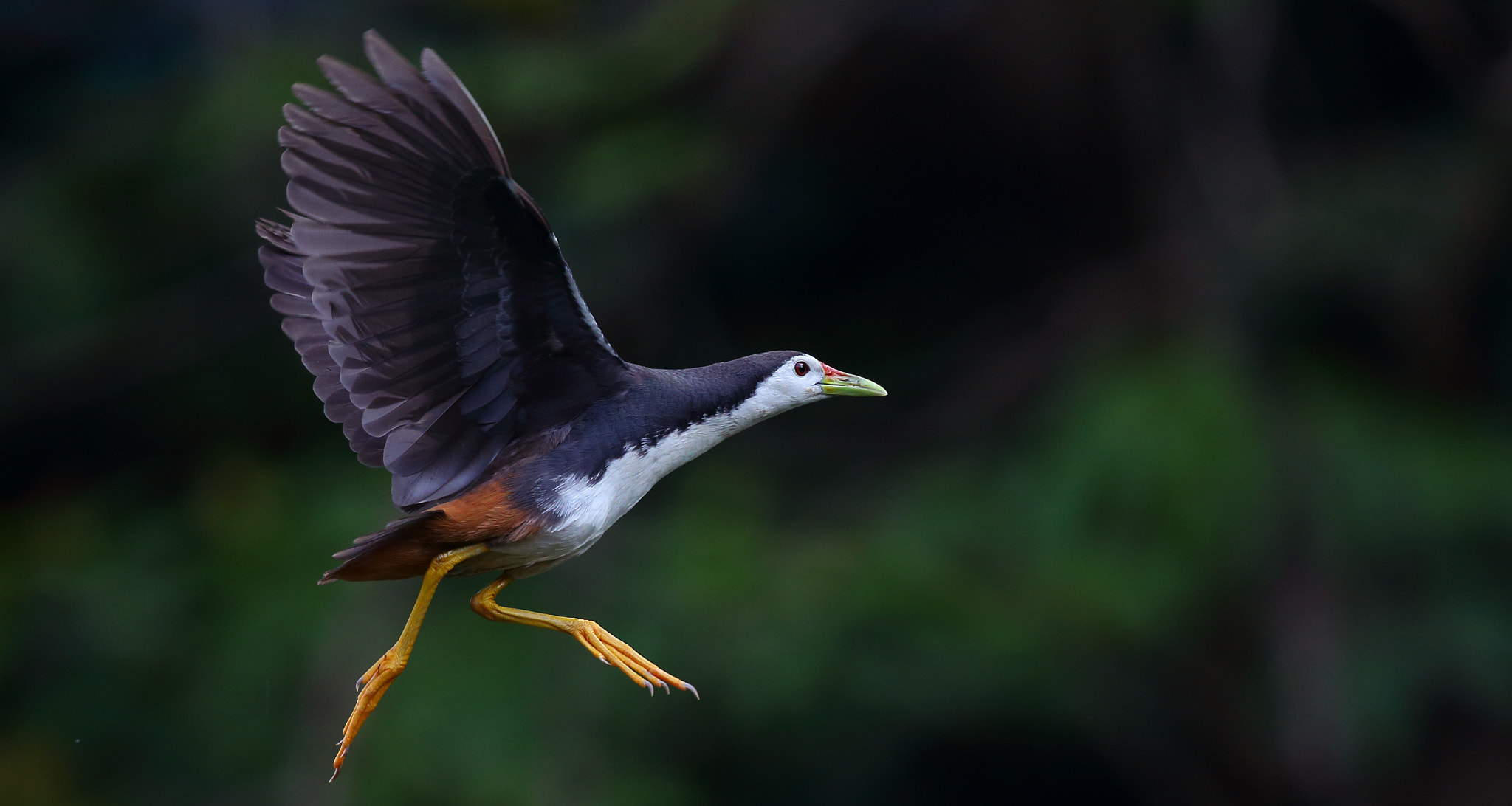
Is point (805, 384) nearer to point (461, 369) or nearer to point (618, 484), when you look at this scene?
point (618, 484)

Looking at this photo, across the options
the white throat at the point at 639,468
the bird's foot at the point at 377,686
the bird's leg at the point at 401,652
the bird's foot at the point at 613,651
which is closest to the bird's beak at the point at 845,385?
the white throat at the point at 639,468

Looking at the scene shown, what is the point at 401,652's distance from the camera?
238 centimetres

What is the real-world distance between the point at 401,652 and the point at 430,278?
599mm

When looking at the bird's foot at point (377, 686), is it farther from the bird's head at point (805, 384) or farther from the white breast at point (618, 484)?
the bird's head at point (805, 384)

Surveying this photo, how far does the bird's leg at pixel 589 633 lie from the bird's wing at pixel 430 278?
0.66ft

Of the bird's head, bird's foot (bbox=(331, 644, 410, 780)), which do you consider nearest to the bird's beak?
the bird's head

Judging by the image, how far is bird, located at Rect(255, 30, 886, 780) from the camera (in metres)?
2.25

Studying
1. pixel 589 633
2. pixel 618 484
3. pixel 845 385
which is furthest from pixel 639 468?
pixel 845 385

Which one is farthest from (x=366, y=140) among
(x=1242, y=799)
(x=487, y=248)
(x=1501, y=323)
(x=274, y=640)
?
(x=1501, y=323)

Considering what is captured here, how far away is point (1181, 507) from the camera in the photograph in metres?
5.52

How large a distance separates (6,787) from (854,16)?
4.76 m

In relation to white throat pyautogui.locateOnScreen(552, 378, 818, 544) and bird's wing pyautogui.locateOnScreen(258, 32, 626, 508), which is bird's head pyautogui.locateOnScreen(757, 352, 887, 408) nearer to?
white throat pyautogui.locateOnScreen(552, 378, 818, 544)

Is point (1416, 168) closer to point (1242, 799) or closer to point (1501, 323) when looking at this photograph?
point (1501, 323)

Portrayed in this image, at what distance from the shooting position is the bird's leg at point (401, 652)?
7.72 feet
